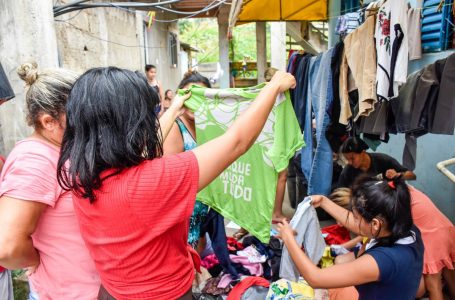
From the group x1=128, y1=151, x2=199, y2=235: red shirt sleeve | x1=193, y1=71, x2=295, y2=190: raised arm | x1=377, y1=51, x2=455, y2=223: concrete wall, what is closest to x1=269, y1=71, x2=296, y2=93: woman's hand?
x1=193, y1=71, x2=295, y2=190: raised arm

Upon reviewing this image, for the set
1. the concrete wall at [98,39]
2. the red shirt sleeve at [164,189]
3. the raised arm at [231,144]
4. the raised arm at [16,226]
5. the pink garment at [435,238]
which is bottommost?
the pink garment at [435,238]

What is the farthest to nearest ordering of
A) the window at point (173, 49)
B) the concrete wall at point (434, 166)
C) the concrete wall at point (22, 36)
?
1. the window at point (173, 49)
2. the concrete wall at point (434, 166)
3. the concrete wall at point (22, 36)

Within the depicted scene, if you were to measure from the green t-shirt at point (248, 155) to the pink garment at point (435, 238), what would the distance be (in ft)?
4.30

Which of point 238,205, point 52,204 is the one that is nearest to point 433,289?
point 238,205

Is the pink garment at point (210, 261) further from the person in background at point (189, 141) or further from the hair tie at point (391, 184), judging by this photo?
the hair tie at point (391, 184)

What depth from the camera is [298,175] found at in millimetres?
5066

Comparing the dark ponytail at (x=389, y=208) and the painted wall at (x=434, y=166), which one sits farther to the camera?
the painted wall at (x=434, y=166)

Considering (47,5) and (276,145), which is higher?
(47,5)

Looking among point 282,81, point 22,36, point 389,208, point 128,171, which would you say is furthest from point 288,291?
point 22,36

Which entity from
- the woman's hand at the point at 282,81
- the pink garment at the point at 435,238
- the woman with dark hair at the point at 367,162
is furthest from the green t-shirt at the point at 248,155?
the woman with dark hair at the point at 367,162

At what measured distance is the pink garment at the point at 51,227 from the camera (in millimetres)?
1233

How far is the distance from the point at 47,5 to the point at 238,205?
296cm

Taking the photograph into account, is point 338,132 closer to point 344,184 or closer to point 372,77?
point 372,77

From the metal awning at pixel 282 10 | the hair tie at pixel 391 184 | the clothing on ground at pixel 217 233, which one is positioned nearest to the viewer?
the hair tie at pixel 391 184
